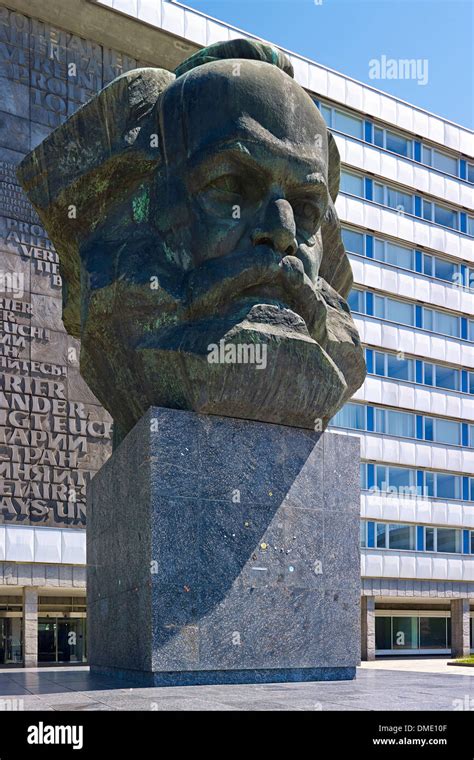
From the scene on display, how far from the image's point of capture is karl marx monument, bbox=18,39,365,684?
9.77 meters

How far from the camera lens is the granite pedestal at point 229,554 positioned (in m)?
9.55

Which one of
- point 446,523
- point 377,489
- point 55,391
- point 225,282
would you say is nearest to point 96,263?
point 225,282

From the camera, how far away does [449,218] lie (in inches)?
1844

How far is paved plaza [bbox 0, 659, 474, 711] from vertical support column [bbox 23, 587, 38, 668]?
2359cm

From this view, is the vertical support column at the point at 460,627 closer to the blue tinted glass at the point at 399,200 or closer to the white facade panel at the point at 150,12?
the blue tinted glass at the point at 399,200

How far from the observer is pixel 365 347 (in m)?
41.7

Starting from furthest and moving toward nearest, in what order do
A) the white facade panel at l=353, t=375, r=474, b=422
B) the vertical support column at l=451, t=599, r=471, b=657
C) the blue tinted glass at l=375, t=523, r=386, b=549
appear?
the vertical support column at l=451, t=599, r=471, b=657 → the white facade panel at l=353, t=375, r=474, b=422 → the blue tinted glass at l=375, t=523, r=386, b=549

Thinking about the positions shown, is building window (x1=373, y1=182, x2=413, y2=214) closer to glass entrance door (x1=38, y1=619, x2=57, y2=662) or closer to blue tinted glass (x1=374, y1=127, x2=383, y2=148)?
blue tinted glass (x1=374, y1=127, x2=383, y2=148)

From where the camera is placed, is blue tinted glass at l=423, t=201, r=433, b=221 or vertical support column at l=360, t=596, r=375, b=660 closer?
vertical support column at l=360, t=596, r=375, b=660

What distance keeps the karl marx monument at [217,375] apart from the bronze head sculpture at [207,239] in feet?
0.08

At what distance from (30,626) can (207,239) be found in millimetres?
25977

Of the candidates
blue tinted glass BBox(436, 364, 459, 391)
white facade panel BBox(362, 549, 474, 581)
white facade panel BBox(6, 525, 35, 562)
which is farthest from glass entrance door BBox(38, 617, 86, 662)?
blue tinted glass BBox(436, 364, 459, 391)

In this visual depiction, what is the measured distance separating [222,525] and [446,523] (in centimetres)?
3485

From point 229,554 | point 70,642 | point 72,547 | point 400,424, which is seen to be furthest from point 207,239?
point 400,424
